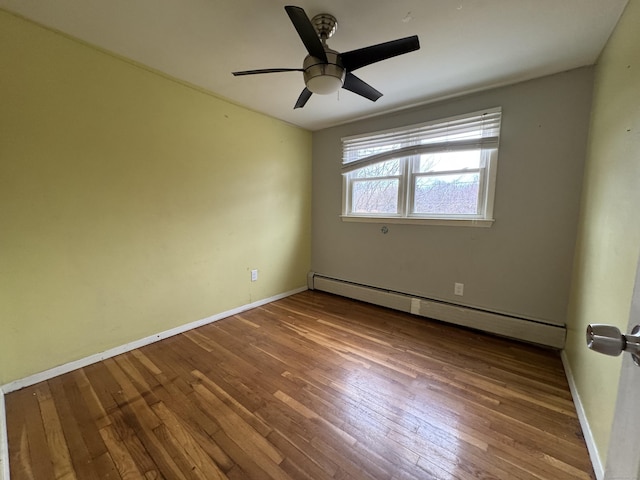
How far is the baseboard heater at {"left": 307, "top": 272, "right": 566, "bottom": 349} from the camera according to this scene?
2150 mm

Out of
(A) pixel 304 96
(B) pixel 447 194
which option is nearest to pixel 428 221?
(B) pixel 447 194

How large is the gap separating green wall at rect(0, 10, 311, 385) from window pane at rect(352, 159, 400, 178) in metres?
1.26

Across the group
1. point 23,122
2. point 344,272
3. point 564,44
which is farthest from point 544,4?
point 23,122

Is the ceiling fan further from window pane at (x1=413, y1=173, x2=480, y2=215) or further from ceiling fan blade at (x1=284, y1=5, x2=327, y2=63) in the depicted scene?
window pane at (x1=413, y1=173, x2=480, y2=215)

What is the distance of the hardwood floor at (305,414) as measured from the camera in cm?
118

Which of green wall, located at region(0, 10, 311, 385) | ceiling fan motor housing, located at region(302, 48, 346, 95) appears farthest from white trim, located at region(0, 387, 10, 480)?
ceiling fan motor housing, located at region(302, 48, 346, 95)

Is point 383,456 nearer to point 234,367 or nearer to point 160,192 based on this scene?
point 234,367

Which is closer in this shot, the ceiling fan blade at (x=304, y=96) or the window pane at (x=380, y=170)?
the ceiling fan blade at (x=304, y=96)

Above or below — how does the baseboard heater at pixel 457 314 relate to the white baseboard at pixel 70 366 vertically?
above

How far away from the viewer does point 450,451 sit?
1.25m

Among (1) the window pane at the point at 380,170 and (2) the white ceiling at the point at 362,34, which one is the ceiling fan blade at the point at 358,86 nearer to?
(2) the white ceiling at the point at 362,34

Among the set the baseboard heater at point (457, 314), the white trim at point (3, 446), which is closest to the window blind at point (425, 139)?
the baseboard heater at point (457, 314)

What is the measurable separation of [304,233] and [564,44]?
2997mm

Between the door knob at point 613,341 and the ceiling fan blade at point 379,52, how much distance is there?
4.50 feet
